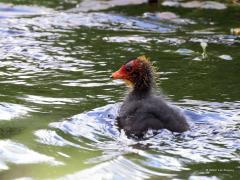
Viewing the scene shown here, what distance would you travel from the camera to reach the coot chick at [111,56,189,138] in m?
7.33

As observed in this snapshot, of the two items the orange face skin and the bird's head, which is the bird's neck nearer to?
the bird's head

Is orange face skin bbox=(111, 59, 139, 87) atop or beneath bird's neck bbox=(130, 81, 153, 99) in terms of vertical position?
atop

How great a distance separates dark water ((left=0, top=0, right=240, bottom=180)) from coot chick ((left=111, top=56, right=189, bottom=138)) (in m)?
0.13

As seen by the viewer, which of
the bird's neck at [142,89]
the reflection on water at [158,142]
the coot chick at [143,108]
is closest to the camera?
the reflection on water at [158,142]

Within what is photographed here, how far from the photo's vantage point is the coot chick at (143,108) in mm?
7328

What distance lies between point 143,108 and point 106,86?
5.89 feet

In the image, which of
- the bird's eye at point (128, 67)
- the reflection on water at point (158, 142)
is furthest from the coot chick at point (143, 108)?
the reflection on water at point (158, 142)

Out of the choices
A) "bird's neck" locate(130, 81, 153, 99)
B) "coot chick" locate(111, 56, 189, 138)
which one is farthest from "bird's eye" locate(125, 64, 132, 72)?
"bird's neck" locate(130, 81, 153, 99)

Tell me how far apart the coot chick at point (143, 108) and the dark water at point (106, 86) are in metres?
0.13

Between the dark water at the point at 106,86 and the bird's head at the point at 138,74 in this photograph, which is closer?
the dark water at the point at 106,86

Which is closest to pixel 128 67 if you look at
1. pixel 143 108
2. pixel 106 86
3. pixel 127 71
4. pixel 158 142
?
pixel 127 71

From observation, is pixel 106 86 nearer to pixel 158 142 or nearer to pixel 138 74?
pixel 138 74

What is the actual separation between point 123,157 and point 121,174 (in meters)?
0.37

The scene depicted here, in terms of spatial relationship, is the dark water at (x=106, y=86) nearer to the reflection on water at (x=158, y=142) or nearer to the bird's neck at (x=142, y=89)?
the reflection on water at (x=158, y=142)
